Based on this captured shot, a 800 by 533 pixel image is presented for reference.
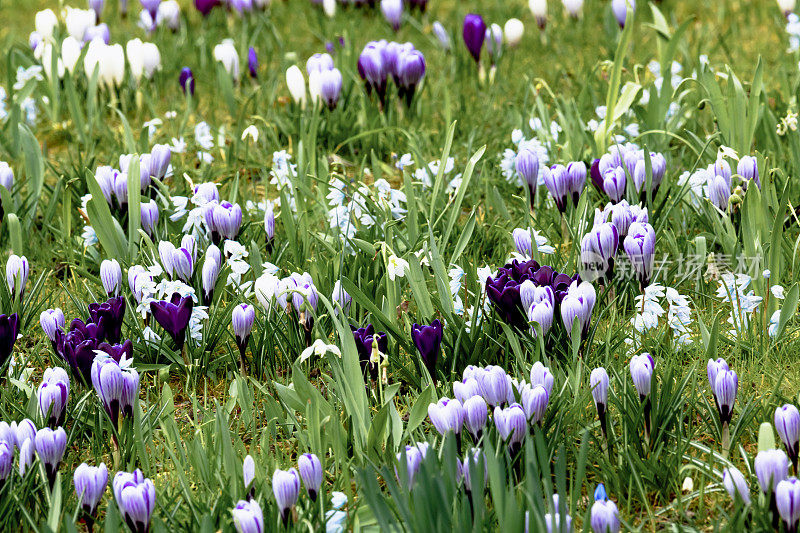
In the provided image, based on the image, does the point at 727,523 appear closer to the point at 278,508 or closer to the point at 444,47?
the point at 278,508

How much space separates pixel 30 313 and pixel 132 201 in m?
0.52

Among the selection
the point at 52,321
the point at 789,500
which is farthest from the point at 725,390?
the point at 52,321

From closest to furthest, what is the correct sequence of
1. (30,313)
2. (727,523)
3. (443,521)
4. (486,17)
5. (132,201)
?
(443,521) → (727,523) → (30,313) → (132,201) → (486,17)

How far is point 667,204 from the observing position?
11.4 feet

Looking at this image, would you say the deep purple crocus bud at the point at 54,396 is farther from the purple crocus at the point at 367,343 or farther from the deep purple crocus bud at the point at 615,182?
the deep purple crocus bud at the point at 615,182

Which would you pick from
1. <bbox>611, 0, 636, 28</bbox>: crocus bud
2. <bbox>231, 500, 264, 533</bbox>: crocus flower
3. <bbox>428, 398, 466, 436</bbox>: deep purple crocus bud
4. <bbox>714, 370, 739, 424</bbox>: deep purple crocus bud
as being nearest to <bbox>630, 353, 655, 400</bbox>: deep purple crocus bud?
<bbox>714, 370, 739, 424</bbox>: deep purple crocus bud

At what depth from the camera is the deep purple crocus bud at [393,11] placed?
18.6 ft

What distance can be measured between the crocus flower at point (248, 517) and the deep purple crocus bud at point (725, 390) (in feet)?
3.61

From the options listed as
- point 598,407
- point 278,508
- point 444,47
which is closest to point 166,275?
point 278,508

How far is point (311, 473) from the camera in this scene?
2.06 m

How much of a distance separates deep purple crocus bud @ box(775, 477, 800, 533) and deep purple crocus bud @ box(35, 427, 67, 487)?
5.03 ft

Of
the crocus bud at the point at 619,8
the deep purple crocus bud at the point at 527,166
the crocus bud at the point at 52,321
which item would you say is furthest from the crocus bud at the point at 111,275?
the crocus bud at the point at 619,8

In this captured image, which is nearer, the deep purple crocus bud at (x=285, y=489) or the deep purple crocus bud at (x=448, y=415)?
the deep purple crocus bud at (x=285, y=489)

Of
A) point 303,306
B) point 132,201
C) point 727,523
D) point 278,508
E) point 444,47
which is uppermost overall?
point 444,47
